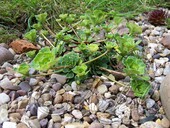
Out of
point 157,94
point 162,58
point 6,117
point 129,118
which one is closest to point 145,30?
point 162,58

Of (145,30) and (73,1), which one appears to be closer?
(145,30)

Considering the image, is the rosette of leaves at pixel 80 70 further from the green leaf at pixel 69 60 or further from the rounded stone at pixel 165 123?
the rounded stone at pixel 165 123

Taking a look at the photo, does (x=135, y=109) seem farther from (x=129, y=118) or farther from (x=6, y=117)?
(x=6, y=117)

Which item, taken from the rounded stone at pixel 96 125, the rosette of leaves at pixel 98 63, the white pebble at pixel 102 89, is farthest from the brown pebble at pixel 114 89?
the rounded stone at pixel 96 125

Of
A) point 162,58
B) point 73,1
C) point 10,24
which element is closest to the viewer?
point 162,58

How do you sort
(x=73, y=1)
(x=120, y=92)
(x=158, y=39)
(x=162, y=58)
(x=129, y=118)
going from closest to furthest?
(x=129, y=118) → (x=120, y=92) → (x=162, y=58) → (x=158, y=39) → (x=73, y=1)
